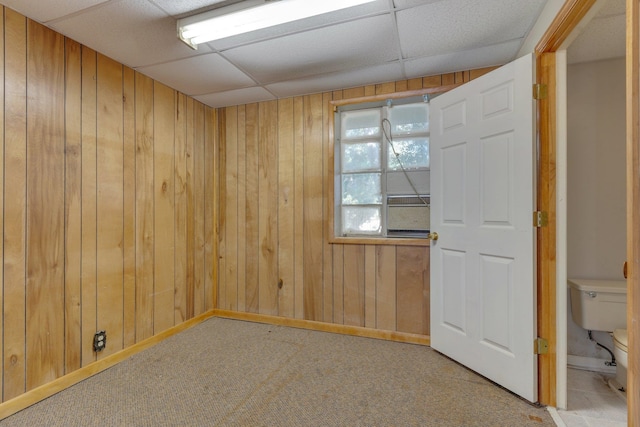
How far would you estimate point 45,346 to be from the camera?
181 cm

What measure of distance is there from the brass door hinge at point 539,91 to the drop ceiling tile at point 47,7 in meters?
2.49

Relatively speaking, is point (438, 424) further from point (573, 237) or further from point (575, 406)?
point (573, 237)

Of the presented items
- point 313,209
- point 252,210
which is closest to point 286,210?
point 313,209

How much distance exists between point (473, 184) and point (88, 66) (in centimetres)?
282

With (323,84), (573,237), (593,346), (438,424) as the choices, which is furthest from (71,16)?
(593,346)

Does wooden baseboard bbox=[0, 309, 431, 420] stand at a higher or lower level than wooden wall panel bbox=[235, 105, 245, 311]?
lower

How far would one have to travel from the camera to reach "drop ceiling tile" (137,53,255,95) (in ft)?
7.38

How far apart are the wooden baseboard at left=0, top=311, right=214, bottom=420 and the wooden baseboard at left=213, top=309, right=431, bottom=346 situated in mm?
606

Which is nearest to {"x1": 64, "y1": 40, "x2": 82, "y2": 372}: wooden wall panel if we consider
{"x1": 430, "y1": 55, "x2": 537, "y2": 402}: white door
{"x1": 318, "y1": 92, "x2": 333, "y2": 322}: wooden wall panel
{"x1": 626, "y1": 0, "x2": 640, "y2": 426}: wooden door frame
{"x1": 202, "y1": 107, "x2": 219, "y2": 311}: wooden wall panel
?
{"x1": 202, "y1": 107, "x2": 219, "y2": 311}: wooden wall panel

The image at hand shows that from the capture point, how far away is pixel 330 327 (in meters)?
2.78

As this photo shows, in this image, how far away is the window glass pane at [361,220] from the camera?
278 cm

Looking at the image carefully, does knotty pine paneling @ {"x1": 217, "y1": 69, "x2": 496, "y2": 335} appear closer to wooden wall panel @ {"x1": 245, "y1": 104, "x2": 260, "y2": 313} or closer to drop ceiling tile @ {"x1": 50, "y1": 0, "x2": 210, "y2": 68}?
wooden wall panel @ {"x1": 245, "y1": 104, "x2": 260, "y2": 313}

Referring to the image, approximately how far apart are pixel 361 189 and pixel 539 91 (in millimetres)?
1494

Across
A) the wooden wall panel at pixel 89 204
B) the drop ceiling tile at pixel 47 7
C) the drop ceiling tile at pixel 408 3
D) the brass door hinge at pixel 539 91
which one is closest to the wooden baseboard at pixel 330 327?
the wooden wall panel at pixel 89 204
